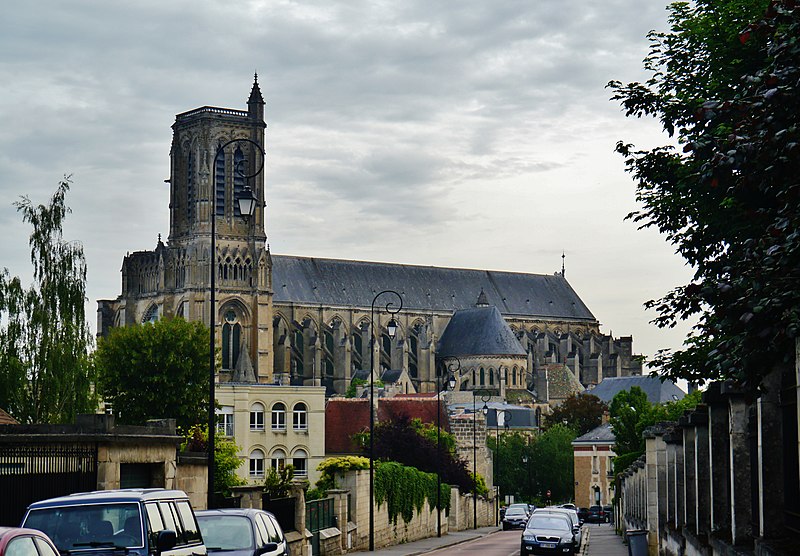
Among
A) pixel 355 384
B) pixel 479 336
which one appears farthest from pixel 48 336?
pixel 479 336

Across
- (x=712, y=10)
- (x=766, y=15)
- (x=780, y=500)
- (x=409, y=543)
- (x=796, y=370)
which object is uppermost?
(x=712, y=10)

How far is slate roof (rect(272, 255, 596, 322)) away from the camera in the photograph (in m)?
139

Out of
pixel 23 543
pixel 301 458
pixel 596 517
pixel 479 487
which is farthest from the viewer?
pixel 596 517

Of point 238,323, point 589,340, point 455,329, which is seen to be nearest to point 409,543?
point 238,323

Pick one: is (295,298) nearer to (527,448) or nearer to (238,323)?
(238,323)

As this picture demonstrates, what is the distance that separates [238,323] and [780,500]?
4359 inches

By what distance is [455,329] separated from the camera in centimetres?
14562

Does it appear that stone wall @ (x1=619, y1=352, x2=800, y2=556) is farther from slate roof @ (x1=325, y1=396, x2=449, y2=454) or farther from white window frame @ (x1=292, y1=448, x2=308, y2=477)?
slate roof @ (x1=325, y1=396, x2=449, y2=454)

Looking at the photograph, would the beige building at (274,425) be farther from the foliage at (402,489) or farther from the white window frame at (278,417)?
the foliage at (402,489)

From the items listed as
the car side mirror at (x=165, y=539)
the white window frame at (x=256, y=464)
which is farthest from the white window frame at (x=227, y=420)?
the car side mirror at (x=165, y=539)

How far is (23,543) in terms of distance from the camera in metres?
10.3

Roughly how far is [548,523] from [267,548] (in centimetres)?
2093

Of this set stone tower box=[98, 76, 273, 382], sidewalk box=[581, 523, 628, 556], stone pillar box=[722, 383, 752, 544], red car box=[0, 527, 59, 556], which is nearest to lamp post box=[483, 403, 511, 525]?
stone tower box=[98, 76, 273, 382]

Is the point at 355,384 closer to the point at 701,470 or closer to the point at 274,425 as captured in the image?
the point at 274,425
